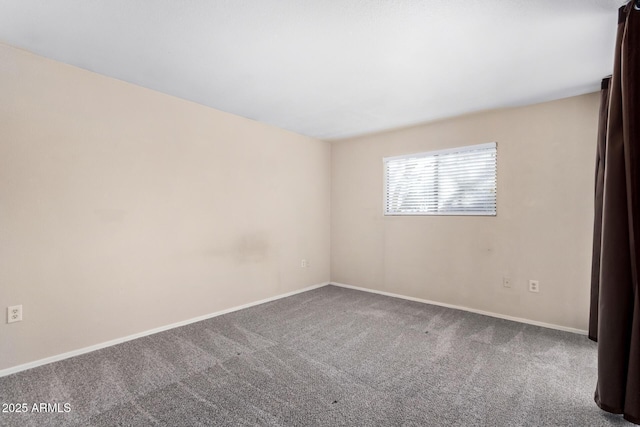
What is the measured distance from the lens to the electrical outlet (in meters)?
2.07

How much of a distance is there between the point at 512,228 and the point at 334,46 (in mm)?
2575

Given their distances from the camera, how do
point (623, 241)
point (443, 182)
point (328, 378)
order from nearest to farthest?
point (623, 241) < point (328, 378) < point (443, 182)

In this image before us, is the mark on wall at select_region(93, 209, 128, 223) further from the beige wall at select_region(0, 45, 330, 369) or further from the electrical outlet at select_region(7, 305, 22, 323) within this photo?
the electrical outlet at select_region(7, 305, 22, 323)

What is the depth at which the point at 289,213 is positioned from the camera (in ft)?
13.7

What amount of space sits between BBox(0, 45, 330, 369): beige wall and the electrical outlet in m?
0.03

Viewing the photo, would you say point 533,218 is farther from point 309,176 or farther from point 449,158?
point 309,176

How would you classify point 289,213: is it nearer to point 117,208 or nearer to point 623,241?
point 117,208

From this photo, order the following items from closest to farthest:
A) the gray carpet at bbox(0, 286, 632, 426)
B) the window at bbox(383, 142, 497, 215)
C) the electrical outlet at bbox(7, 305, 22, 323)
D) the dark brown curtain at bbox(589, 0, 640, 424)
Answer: the dark brown curtain at bbox(589, 0, 640, 424) < the gray carpet at bbox(0, 286, 632, 426) < the electrical outlet at bbox(7, 305, 22, 323) < the window at bbox(383, 142, 497, 215)

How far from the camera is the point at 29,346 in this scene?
7.04ft

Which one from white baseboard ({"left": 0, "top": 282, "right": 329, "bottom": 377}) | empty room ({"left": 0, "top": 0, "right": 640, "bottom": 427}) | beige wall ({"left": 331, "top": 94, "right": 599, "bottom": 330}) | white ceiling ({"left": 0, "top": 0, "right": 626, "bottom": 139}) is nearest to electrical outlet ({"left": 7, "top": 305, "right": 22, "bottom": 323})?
empty room ({"left": 0, "top": 0, "right": 640, "bottom": 427})

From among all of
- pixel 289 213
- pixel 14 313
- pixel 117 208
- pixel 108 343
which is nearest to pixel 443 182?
pixel 289 213

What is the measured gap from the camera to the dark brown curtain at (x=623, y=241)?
142 cm

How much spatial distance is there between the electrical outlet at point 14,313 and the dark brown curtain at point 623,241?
3.64 m

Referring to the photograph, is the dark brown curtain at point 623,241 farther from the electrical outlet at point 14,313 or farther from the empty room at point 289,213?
the electrical outlet at point 14,313
